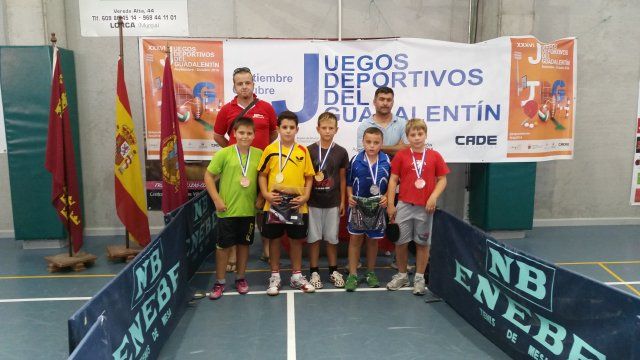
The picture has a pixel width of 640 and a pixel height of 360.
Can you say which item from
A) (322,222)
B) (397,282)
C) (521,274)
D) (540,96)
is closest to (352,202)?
(322,222)

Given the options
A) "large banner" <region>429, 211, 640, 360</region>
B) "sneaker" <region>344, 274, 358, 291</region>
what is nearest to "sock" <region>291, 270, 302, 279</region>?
"sneaker" <region>344, 274, 358, 291</region>

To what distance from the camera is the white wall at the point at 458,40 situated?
6.57 metres

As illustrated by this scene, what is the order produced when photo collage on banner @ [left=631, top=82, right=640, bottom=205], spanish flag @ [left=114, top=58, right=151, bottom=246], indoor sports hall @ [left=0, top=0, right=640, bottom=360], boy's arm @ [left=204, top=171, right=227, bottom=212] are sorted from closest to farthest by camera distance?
indoor sports hall @ [left=0, top=0, right=640, bottom=360]
boy's arm @ [left=204, top=171, right=227, bottom=212]
spanish flag @ [left=114, top=58, right=151, bottom=246]
photo collage on banner @ [left=631, top=82, right=640, bottom=205]

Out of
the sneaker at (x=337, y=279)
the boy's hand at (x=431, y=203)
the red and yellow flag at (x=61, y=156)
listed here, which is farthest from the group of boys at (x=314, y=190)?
the red and yellow flag at (x=61, y=156)

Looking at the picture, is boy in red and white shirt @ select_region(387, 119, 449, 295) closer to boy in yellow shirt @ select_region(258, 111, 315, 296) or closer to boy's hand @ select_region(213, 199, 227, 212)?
boy in yellow shirt @ select_region(258, 111, 315, 296)

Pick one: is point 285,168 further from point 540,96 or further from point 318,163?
point 540,96

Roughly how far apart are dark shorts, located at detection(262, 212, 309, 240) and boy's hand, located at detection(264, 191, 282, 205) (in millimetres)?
213

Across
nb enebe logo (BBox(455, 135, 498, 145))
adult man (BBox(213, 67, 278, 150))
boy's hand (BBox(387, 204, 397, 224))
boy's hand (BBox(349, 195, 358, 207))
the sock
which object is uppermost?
adult man (BBox(213, 67, 278, 150))

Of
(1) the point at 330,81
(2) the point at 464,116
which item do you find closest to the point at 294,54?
(1) the point at 330,81

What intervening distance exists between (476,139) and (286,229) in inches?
107

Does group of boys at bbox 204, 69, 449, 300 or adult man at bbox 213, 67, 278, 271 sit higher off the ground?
adult man at bbox 213, 67, 278, 271

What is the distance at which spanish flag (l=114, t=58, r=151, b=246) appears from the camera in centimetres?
551

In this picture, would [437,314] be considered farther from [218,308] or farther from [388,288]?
[218,308]

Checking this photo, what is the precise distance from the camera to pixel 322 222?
484 cm
